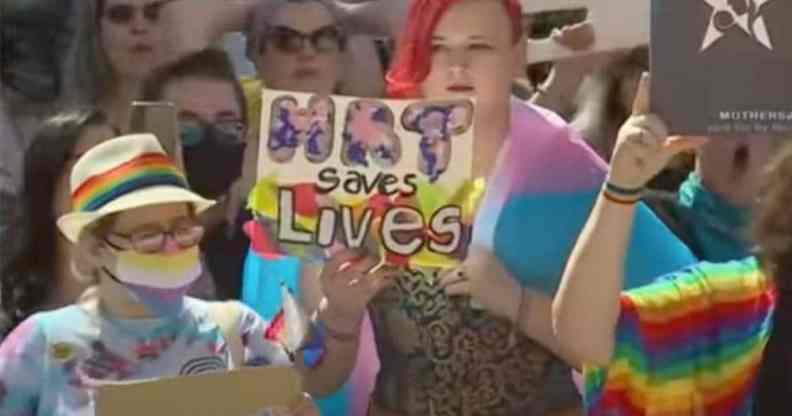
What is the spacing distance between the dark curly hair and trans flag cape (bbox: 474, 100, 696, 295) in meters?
0.66

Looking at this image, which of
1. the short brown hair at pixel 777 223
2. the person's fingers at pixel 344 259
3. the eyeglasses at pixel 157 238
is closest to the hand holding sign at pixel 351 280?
the person's fingers at pixel 344 259

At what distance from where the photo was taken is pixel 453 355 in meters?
2.28

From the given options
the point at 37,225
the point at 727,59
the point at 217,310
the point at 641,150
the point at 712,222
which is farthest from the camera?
the point at 37,225

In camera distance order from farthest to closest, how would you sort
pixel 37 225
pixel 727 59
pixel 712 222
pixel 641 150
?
1. pixel 37 225
2. pixel 712 222
3. pixel 727 59
4. pixel 641 150

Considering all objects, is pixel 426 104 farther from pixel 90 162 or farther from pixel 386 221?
pixel 90 162

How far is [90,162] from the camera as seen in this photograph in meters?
2.19

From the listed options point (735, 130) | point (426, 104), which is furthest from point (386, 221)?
point (735, 130)

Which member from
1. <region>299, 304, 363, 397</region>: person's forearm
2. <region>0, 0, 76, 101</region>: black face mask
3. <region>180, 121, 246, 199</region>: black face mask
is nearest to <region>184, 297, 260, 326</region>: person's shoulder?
<region>299, 304, 363, 397</region>: person's forearm

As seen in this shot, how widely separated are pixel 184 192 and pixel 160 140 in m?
0.24

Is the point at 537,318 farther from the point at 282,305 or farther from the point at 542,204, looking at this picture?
the point at 282,305

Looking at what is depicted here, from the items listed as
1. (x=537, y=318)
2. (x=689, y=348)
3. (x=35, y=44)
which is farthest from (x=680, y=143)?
(x=35, y=44)

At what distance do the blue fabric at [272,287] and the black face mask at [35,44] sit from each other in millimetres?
442

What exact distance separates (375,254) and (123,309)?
0.38 metres

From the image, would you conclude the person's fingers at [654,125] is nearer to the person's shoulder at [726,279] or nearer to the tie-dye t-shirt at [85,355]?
the person's shoulder at [726,279]
